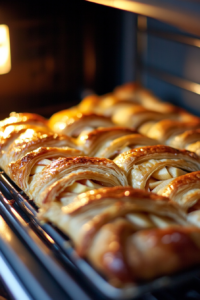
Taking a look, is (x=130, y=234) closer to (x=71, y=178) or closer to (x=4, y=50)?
(x=71, y=178)

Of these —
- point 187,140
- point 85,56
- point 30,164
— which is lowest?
point 187,140

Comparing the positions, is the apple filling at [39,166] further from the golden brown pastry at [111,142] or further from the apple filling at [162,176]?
the apple filling at [162,176]

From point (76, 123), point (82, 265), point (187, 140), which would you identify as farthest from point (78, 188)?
point (187, 140)

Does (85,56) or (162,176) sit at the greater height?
(85,56)

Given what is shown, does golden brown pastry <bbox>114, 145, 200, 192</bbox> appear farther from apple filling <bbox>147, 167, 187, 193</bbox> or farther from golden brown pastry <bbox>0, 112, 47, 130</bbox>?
golden brown pastry <bbox>0, 112, 47, 130</bbox>

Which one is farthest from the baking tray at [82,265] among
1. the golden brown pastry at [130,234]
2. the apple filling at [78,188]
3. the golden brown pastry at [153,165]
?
the golden brown pastry at [153,165]

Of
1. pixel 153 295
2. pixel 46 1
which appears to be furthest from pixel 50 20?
pixel 153 295

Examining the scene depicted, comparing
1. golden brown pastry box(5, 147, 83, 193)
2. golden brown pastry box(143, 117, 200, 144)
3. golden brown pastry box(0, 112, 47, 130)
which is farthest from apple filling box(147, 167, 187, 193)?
golden brown pastry box(0, 112, 47, 130)
